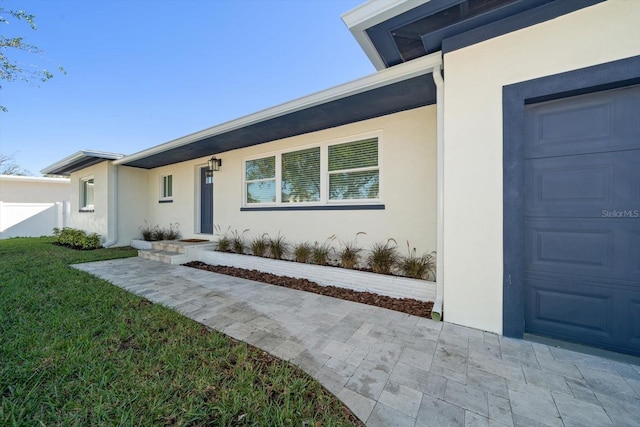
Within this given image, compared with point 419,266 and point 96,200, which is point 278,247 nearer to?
point 419,266

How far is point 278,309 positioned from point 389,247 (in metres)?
2.13

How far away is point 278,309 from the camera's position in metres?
3.16

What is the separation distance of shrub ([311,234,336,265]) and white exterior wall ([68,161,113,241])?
24.9 ft

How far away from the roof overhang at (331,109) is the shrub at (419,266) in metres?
2.45

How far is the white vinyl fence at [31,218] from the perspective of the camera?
11391mm

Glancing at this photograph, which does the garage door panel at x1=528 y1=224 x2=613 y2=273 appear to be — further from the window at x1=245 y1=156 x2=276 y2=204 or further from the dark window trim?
the window at x1=245 y1=156 x2=276 y2=204

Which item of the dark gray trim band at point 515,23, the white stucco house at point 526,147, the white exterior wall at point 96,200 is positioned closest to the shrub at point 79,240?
the white exterior wall at point 96,200

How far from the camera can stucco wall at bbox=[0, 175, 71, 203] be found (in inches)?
489

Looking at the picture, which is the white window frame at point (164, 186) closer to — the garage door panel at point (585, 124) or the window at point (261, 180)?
the window at point (261, 180)

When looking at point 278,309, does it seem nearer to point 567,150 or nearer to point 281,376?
point 281,376

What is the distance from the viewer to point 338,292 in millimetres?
3848

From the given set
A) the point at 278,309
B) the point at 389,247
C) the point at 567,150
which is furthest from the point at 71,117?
the point at 567,150

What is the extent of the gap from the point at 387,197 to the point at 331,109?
1770 millimetres

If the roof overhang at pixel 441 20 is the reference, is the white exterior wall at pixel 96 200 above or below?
below
